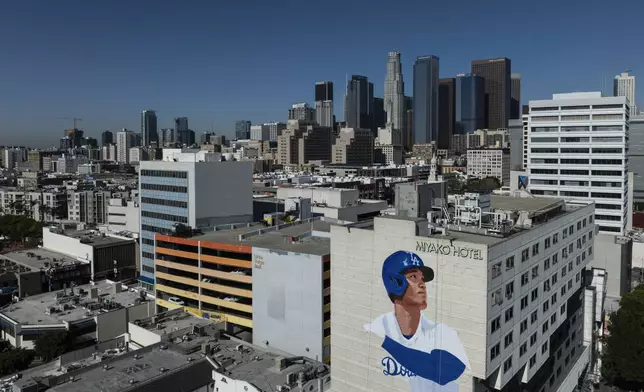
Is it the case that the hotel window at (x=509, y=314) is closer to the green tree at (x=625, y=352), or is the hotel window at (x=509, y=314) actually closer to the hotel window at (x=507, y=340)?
the hotel window at (x=507, y=340)

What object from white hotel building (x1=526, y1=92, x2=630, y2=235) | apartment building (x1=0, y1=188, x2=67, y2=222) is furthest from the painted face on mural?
apartment building (x1=0, y1=188, x2=67, y2=222)

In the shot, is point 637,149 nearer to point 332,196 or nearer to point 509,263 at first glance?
point 332,196

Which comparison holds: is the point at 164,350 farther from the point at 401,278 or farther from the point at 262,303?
the point at 401,278

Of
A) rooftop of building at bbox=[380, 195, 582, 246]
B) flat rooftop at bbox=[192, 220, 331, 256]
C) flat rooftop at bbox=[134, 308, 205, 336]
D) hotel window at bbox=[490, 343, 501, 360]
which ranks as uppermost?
rooftop of building at bbox=[380, 195, 582, 246]

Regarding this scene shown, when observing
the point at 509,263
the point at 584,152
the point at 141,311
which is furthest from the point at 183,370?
the point at 584,152

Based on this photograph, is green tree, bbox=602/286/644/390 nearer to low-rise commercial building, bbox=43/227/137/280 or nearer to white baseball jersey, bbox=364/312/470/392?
white baseball jersey, bbox=364/312/470/392
